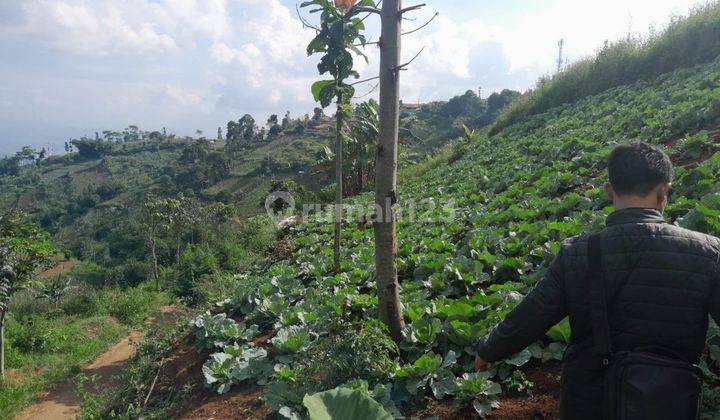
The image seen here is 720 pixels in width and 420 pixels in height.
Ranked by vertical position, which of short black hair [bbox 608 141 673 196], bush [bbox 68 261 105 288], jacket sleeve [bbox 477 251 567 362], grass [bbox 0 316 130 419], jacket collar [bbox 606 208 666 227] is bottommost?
bush [bbox 68 261 105 288]

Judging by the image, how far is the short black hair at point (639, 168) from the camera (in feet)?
6.57

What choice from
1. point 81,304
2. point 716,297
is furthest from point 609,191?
point 81,304

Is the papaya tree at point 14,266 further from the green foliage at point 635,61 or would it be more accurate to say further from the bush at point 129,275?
the green foliage at point 635,61

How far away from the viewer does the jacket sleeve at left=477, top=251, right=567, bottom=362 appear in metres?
2.18

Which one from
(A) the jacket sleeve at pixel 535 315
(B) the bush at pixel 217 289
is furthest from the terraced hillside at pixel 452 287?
(A) the jacket sleeve at pixel 535 315

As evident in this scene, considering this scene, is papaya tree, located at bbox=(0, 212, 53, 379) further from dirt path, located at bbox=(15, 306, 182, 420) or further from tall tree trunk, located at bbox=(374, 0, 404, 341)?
tall tree trunk, located at bbox=(374, 0, 404, 341)

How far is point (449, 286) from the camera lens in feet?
16.6

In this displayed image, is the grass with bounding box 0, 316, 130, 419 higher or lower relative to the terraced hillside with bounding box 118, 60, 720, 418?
lower

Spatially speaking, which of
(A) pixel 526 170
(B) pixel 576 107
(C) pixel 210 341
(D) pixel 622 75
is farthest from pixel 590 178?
(D) pixel 622 75

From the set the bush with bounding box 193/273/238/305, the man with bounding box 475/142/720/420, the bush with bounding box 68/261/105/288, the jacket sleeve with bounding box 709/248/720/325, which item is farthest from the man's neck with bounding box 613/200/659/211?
the bush with bounding box 68/261/105/288

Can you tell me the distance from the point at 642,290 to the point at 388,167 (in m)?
2.26

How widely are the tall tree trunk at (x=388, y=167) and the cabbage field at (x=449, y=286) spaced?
248mm

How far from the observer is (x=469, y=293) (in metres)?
4.86

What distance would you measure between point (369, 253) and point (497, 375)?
4.62m
